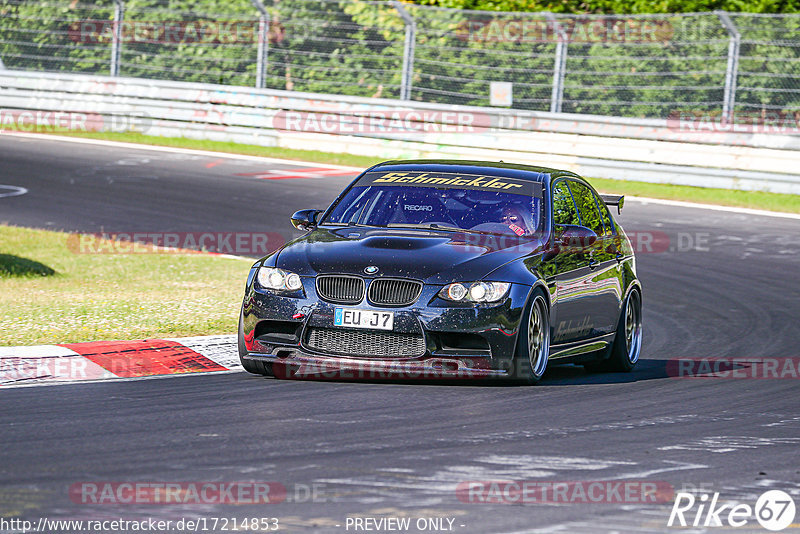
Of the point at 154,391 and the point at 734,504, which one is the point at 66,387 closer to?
the point at 154,391

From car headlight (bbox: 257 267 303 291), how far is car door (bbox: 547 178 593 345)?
170 centimetres

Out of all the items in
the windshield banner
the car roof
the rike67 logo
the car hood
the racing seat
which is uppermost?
the car roof

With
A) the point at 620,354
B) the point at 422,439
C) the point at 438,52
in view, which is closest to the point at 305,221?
the point at 620,354

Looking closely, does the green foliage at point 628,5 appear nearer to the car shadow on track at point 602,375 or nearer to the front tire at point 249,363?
the car shadow on track at point 602,375

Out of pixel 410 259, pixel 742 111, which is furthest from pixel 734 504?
pixel 742 111

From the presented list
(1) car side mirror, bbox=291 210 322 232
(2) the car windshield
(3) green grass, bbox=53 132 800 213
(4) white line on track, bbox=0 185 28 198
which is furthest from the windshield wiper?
(3) green grass, bbox=53 132 800 213

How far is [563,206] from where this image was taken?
10.4 meters

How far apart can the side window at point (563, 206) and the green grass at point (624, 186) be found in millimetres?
11114

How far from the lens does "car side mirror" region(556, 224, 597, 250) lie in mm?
9680

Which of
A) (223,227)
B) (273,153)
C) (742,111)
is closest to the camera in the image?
(223,227)

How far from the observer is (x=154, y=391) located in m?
8.49

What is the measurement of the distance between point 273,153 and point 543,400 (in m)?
17.7

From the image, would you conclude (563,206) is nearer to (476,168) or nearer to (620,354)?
(476,168)

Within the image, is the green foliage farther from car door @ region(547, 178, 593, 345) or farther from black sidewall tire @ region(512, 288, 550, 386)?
black sidewall tire @ region(512, 288, 550, 386)
